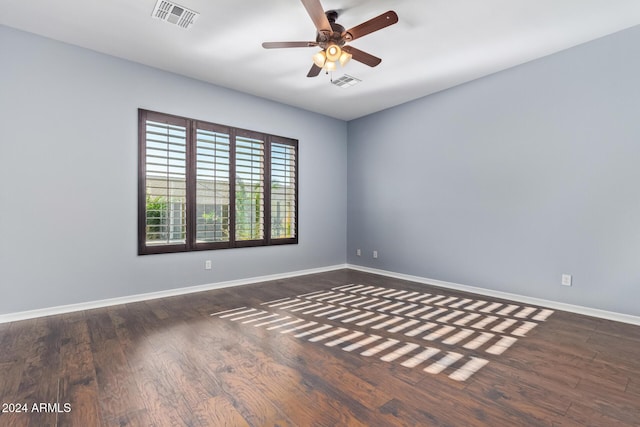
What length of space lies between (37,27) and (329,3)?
2.93 m

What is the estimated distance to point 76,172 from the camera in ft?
11.2

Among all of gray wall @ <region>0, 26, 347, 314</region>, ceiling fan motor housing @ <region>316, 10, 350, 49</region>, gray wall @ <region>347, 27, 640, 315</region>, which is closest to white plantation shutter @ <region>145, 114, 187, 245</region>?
gray wall @ <region>0, 26, 347, 314</region>

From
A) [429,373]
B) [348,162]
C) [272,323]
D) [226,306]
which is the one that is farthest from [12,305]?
[348,162]

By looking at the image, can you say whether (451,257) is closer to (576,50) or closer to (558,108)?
(558,108)

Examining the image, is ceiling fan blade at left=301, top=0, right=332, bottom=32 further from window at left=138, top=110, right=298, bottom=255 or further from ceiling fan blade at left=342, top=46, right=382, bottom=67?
window at left=138, top=110, right=298, bottom=255

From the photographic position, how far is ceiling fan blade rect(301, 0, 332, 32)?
2.28 metres

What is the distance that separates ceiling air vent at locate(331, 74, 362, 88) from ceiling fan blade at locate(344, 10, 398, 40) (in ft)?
4.75

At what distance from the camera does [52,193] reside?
327cm

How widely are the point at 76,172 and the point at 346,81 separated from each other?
346 centimetres

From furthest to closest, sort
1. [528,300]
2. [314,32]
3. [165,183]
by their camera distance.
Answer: [165,183] < [528,300] < [314,32]

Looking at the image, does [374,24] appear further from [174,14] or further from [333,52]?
[174,14]

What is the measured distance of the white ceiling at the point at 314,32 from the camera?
2.74 meters

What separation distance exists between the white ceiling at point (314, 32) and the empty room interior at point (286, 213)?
3cm

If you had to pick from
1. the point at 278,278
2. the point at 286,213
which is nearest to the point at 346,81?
the point at 286,213
